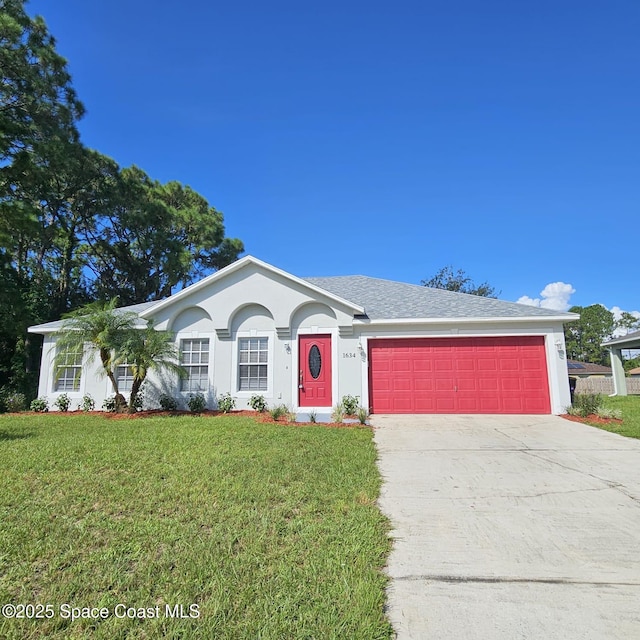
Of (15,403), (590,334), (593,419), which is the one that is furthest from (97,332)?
(590,334)

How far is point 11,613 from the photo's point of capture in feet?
9.00

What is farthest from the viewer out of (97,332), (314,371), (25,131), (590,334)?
(590,334)

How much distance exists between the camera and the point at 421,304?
13758 millimetres

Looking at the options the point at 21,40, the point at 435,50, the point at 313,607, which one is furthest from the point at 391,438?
the point at 21,40

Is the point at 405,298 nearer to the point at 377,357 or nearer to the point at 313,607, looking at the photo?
the point at 377,357

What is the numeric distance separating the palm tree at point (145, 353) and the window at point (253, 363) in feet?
6.09

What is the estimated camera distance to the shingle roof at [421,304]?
41.0 feet

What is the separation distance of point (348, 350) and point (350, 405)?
1.81 m

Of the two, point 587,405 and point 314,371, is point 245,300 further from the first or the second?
point 587,405

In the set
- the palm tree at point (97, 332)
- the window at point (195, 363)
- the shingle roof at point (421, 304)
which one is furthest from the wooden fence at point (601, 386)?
the palm tree at point (97, 332)

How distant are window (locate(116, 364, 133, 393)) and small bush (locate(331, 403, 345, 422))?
7447 mm

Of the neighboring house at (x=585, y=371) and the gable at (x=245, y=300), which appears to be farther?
the neighboring house at (x=585, y=371)

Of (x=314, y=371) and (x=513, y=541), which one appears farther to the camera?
(x=314, y=371)

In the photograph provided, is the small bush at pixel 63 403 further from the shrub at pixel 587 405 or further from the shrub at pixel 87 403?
the shrub at pixel 587 405
